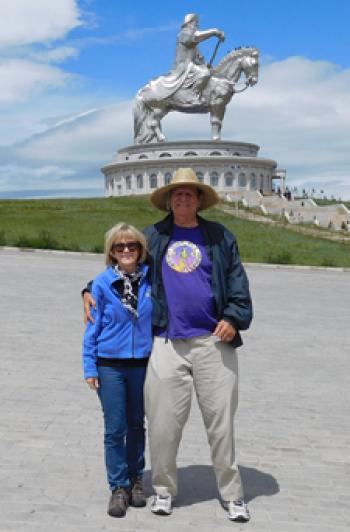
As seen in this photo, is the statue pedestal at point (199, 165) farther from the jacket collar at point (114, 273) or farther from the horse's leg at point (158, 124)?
the jacket collar at point (114, 273)

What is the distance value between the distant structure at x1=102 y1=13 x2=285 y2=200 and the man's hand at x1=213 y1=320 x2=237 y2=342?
56.8 meters

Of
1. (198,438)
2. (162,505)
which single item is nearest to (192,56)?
(198,438)

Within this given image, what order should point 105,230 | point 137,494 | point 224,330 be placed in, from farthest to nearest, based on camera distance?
point 105,230 → point 137,494 → point 224,330

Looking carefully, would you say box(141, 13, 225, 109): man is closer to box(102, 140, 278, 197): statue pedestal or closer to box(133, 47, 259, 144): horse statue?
box(133, 47, 259, 144): horse statue

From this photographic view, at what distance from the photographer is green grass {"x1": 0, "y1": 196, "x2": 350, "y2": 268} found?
24969mm

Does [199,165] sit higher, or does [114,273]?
[199,165]

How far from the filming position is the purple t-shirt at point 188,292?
161 inches

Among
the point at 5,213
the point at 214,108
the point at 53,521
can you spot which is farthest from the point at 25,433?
the point at 214,108

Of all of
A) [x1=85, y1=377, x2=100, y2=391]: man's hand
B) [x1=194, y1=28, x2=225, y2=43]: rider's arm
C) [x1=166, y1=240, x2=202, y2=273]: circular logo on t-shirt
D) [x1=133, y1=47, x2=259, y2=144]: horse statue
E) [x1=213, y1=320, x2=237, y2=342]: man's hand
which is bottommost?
[x1=85, y1=377, x2=100, y2=391]: man's hand

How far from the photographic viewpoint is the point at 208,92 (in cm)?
6244

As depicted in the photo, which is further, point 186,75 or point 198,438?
point 186,75

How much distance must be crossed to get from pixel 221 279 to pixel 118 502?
1.47 metres

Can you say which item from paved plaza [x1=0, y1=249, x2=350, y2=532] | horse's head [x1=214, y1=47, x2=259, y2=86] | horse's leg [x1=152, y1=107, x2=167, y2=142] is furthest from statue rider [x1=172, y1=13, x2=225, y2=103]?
paved plaza [x1=0, y1=249, x2=350, y2=532]

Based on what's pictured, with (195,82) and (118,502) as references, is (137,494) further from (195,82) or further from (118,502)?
(195,82)
